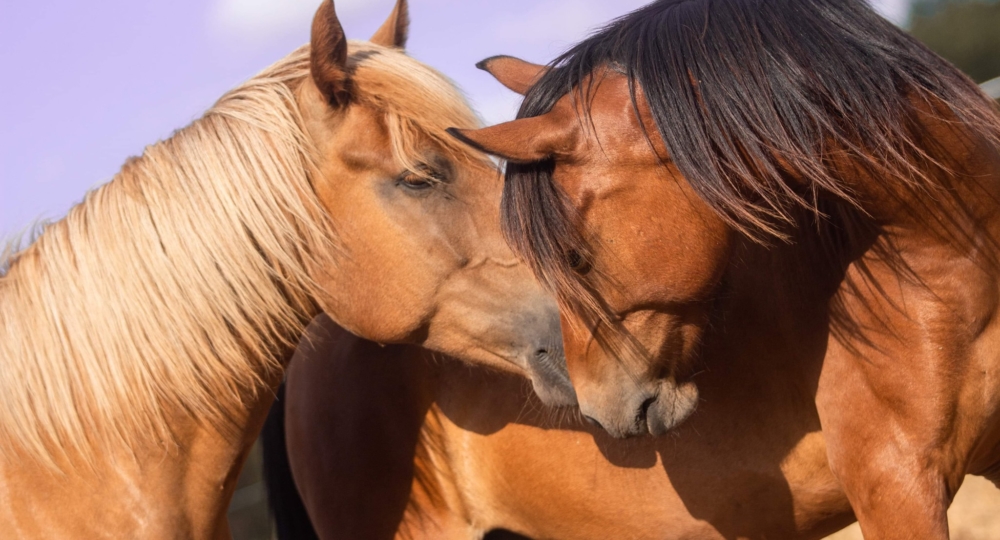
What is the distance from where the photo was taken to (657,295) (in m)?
2.01

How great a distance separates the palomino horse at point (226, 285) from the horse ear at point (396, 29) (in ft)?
1.31

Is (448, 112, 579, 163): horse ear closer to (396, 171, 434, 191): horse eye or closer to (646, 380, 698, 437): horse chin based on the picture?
(396, 171, 434, 191): horse eye

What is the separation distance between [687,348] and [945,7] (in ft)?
43.6

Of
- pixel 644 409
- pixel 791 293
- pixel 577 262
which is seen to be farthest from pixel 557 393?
pixel 791 293

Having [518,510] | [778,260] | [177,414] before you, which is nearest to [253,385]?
[177,414]

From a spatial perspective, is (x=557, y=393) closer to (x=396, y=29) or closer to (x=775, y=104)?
(x=775, y=104)

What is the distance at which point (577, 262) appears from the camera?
204 cm

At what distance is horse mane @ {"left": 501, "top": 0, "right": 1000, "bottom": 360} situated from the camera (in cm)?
190

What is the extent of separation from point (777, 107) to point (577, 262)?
1.95 feet

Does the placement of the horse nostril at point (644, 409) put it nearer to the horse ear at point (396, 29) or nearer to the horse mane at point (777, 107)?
the horse mane at point (777, 107)

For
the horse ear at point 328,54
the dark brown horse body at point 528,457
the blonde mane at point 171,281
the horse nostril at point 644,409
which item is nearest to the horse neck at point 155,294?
the blonde mane at point 171,281

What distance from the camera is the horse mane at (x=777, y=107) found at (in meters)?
1.90

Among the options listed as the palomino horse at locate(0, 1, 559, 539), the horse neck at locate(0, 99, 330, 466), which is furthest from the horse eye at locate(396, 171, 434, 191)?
the horse neck at locate(0, 99, 330, 466)

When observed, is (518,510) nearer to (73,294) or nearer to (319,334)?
(319,334)
